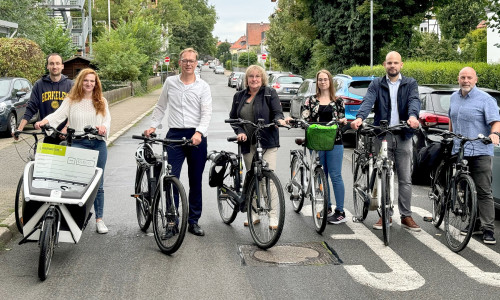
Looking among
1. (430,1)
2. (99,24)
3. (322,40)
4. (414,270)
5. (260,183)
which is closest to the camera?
(414,270)

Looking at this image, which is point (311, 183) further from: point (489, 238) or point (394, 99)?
point (489, 238)

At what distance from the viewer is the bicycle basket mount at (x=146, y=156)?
6902 millimetres

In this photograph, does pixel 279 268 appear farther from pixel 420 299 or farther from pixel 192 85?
pixel 192 85

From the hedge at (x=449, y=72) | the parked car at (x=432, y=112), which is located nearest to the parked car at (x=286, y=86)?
the hedge at (x=449, y=72)

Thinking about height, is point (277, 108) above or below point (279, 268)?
above

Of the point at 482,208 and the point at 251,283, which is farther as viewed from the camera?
the point at 482,208

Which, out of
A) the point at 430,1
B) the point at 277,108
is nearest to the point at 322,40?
the point at 430,1

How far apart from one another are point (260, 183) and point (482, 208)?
7.55 feet

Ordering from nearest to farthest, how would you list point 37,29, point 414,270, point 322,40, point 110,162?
point 414,270
point 110,162
point 37,29
point 322,40

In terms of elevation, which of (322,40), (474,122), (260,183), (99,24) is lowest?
(260,183)

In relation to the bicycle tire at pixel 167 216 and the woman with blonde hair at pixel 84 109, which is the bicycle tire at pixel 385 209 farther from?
the woman with blonde hair at pixel 84 109

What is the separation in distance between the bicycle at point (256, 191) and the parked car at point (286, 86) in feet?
75.9

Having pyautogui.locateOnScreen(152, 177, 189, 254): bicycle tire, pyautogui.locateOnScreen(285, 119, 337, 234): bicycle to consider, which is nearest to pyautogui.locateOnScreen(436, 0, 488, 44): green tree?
pyautogui.locateOnScreen(285, 119, 337, 234): bicycle

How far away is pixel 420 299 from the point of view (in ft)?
16.5
